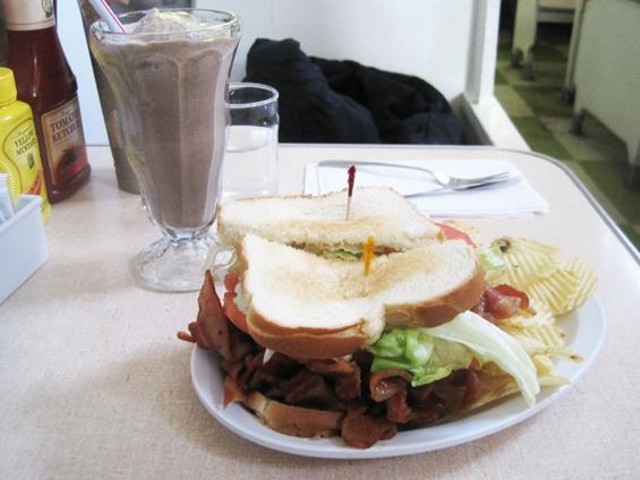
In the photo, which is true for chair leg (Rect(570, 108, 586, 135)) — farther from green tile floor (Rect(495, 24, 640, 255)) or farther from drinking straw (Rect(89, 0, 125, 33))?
drinking straw (Rect(89, 0, 125, 33))

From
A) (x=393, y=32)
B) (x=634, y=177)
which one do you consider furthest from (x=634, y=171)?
(x=393, y=32)

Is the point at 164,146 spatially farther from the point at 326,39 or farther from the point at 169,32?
the point at 326,39

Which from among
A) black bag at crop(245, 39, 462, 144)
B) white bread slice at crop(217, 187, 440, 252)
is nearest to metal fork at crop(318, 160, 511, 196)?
white bread slice at crop(217, 187, 440, 252)

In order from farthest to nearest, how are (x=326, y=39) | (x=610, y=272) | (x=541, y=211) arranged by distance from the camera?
(x=326, y=39), (x=541, y=211), (x=610, y=272)

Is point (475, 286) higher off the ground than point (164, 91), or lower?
lower

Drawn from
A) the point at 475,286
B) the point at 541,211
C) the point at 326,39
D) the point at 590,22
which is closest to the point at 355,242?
the point at 475,286

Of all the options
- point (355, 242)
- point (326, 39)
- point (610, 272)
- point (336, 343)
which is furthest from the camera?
point (326, 39)

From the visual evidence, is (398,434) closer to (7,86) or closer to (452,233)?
(452,233)
